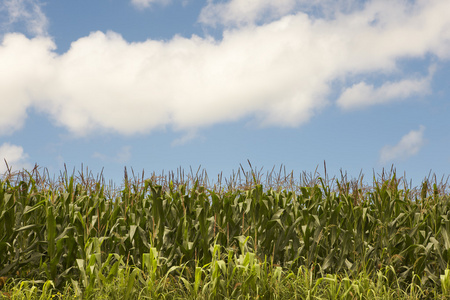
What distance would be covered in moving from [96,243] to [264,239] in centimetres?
262

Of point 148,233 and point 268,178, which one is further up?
point 268,178

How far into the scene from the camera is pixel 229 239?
22.3ft

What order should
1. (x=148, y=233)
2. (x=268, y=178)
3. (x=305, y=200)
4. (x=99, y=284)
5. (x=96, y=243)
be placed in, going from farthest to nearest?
(x=268, y=178)
(x=305, y=200)
(x=148, y=233)
(x=96, y=243)
(x=99, y=284)

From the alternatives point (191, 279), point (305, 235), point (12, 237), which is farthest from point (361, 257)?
point (12, 237)

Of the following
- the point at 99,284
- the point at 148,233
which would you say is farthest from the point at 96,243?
the point at 148,233

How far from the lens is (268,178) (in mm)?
8484

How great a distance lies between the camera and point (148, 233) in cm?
690

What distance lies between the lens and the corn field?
20.3ft

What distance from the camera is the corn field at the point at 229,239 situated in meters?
6.19

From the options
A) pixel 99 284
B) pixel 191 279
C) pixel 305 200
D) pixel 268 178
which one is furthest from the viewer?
pixel 268 178

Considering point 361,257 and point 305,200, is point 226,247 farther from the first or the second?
point 361,257

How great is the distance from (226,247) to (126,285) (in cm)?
185

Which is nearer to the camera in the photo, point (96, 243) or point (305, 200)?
point (96, 243)

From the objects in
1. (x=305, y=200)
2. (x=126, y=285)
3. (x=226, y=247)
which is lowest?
(x=126, y=285)
